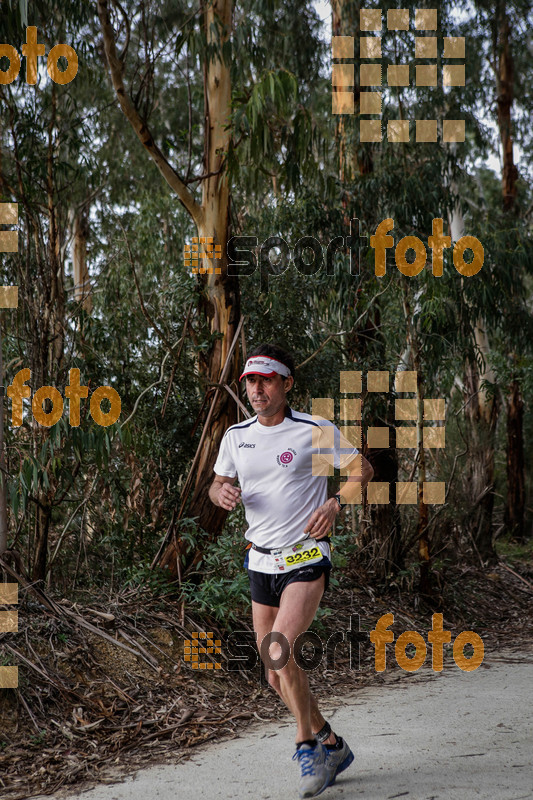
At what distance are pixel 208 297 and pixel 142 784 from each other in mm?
4282

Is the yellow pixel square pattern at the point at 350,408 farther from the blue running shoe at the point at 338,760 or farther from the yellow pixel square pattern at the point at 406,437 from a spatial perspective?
the blue running shoe at the point at 338,760

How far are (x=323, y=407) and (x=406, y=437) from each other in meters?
1.57

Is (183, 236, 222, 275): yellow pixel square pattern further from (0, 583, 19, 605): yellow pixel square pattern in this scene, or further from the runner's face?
the runner's face

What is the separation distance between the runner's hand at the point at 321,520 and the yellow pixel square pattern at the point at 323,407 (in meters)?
3.86

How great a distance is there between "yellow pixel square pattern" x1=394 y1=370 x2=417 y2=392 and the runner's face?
4.44 meters

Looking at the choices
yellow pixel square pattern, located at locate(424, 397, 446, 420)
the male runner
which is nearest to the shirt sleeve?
the male runner

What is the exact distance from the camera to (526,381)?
13859 mm

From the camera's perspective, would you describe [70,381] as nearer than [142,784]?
No

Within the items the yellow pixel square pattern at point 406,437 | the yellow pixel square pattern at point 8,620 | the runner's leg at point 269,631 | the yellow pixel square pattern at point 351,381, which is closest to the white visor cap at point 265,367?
the runner's leg at point 269,631

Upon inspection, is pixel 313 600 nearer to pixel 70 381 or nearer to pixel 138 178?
pixel 70 381

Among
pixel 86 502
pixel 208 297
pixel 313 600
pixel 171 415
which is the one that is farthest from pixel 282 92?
pixel 313 600

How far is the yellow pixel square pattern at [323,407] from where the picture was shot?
780cm

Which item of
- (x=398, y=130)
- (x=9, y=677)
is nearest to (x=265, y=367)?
(x=9, y=677)

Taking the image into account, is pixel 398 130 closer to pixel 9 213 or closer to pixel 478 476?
pixel 478 476
